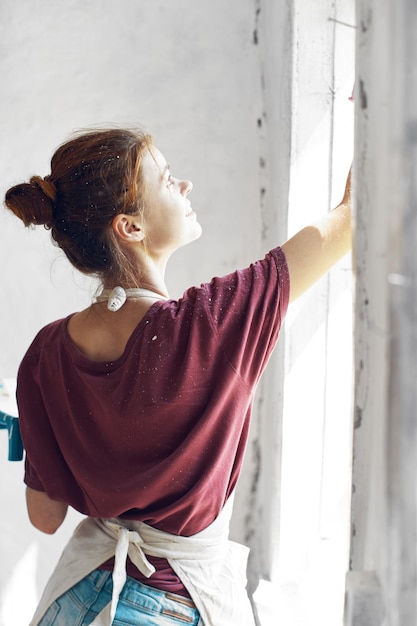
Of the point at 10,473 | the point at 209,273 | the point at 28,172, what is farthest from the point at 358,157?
the point at 10,473

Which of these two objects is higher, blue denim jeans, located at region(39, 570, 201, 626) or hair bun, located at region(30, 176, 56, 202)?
hair bun, located at region(30, 176, 56, 202)

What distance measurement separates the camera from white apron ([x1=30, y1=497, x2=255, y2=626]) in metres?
1.22

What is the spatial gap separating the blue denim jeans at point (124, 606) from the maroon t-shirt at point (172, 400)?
0.11 ft

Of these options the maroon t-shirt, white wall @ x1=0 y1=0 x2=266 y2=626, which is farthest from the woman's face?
white wall @ x1=0 y1=0 x2=266 y2=626

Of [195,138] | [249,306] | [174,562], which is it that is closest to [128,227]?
[249,306]

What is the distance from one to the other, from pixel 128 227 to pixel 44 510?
577mm

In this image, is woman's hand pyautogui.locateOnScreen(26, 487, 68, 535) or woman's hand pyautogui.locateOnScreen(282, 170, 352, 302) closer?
woman's hand pyautogui.locateOnScreen(282, 170, 352, 302)

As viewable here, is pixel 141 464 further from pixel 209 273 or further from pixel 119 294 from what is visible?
pixel 209 273

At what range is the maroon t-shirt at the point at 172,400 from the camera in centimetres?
115

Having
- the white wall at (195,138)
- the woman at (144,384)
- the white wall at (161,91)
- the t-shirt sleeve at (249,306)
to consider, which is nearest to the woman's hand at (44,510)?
the woman at (144,384)

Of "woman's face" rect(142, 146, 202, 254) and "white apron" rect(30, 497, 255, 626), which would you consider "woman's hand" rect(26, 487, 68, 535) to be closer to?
"white apron" rect(30, 497, 255, 626)

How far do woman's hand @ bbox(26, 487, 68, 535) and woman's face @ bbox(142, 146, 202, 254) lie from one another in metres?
0.52

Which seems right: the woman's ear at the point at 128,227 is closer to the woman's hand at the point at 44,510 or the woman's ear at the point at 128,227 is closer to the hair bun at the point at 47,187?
the hair bun at the point at 47,187

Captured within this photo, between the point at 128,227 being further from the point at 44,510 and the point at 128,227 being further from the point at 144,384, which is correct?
the point at 44,510
